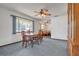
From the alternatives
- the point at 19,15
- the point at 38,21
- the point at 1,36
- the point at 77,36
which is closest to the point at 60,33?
the point at 38,21

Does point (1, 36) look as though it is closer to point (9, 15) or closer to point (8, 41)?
point (8, 41)

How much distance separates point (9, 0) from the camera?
205cm

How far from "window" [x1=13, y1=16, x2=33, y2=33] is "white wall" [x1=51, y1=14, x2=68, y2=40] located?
7.00ft

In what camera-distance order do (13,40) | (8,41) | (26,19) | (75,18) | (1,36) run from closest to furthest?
(75,18)
(1,36)
(8,41)
(13,40)
(26,19)

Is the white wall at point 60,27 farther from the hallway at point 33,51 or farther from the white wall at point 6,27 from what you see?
the white wall at point 6,27

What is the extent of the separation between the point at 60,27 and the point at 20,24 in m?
3.31

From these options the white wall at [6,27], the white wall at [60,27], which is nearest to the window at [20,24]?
the white wall at [6,27]

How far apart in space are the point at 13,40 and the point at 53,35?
13.5ft

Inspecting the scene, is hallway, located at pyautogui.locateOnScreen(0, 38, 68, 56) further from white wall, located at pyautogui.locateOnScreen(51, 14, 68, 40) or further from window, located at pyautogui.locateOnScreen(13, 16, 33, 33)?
white wall, located at pyautogui.locateOnScreen(51, 14, 68, 40)

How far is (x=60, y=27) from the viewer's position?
9.14 metres

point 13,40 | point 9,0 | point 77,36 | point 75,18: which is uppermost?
point 9,0

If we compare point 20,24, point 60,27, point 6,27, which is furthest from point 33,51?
point 60,27

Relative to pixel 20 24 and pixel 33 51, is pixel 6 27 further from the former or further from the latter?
pixel 33 51

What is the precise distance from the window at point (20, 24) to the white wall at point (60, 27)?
2134mm
